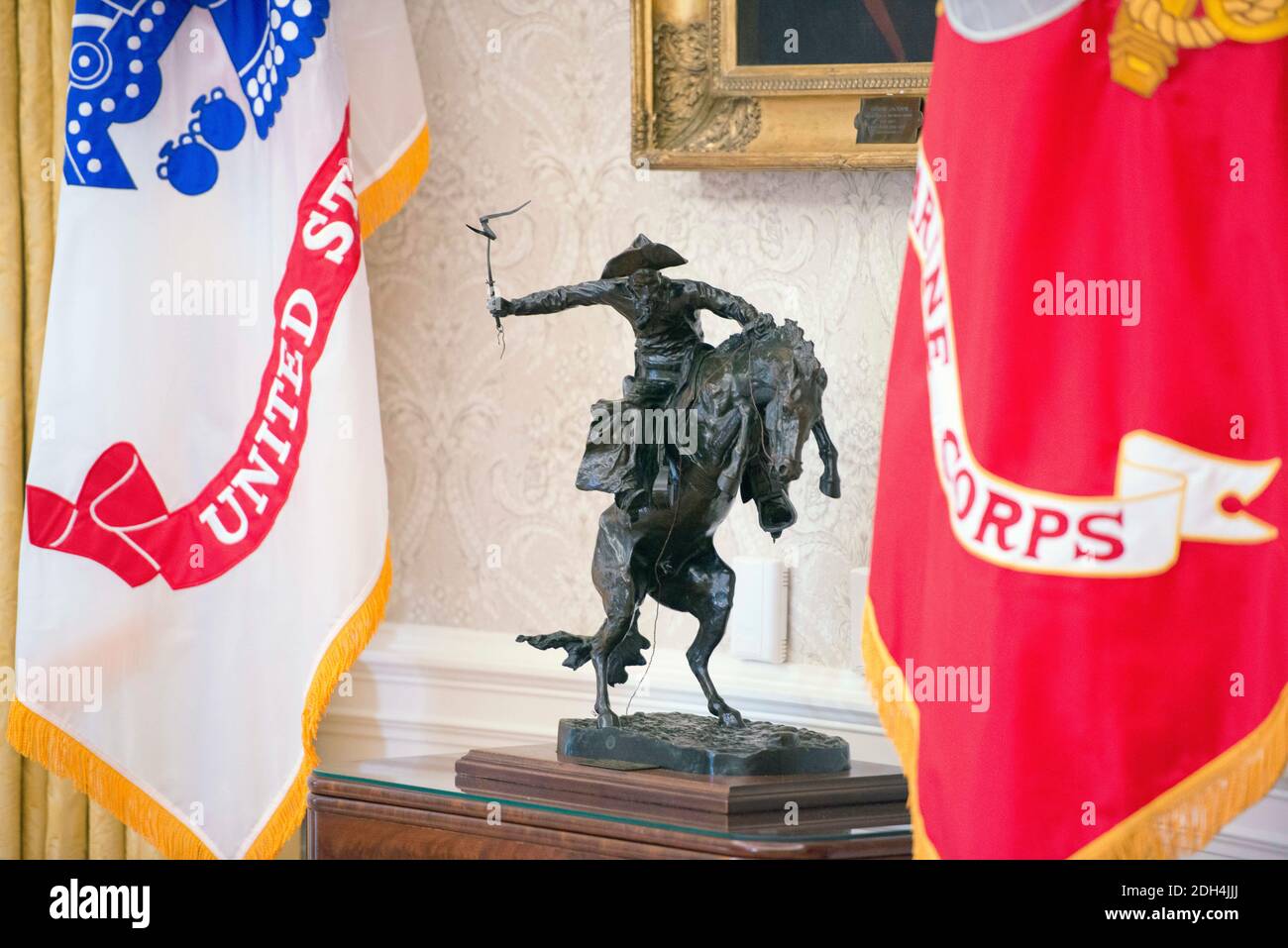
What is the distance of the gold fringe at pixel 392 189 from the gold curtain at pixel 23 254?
61 cm

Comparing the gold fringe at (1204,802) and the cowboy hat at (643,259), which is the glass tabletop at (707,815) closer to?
the gold fringe at (1204,802)

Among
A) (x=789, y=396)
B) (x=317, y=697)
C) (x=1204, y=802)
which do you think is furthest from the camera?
(x=317, y=697)

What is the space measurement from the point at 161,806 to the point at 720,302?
1.41 metres

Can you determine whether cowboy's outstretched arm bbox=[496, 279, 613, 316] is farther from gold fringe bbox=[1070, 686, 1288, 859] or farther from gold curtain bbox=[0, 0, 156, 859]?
gold curtain bbox=[0, 0, 156, 859]

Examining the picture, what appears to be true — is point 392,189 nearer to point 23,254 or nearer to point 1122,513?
point 23,254

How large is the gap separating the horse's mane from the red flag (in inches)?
8.5

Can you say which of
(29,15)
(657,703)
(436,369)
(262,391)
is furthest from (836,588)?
(29,15)

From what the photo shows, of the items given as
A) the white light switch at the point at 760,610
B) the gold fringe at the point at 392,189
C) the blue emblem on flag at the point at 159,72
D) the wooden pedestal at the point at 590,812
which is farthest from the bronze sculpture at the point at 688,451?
the blue emblem on flag at the point at 159,72

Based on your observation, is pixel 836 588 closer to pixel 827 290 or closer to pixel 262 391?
pixel 827 290

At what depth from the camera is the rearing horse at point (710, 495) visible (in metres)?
1.83

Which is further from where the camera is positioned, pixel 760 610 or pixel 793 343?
pixel 760 610

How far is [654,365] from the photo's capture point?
6.39ft

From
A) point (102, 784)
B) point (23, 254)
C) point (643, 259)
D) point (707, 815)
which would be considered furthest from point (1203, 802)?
point (23, 254)

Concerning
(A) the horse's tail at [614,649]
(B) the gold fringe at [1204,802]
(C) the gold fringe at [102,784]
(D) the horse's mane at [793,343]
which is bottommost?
(C) the gold fringe at [102,784]
